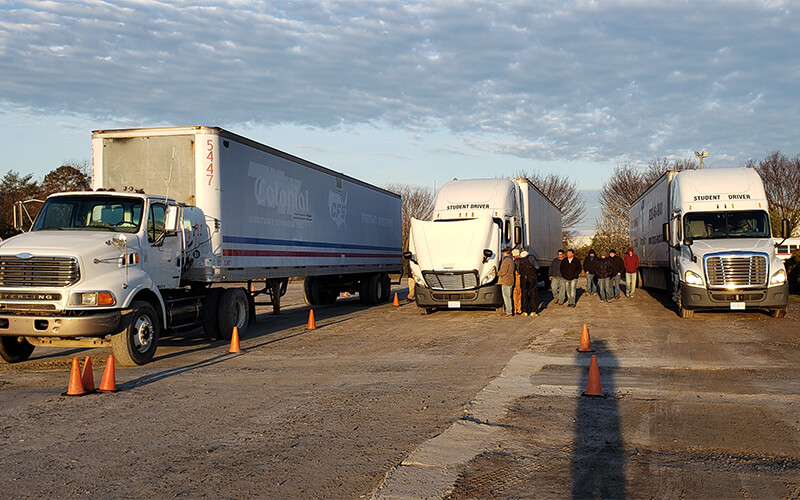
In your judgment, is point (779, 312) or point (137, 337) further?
point (779, 312)

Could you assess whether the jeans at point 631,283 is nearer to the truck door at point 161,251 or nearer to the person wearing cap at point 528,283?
the person wearing cap at point 528,283

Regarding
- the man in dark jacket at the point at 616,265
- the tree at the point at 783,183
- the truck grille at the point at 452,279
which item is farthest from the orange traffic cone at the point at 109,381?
the tree at the point at 783,183

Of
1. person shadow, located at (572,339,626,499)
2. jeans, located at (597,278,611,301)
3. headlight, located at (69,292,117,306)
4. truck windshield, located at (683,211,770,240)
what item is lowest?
person shadow, located at (572,339,626,499)

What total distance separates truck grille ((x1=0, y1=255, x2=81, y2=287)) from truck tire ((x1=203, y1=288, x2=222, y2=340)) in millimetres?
3854

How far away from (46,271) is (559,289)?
16239mm

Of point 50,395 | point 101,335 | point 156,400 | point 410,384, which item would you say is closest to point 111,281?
point 101,335

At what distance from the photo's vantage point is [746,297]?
1691cm

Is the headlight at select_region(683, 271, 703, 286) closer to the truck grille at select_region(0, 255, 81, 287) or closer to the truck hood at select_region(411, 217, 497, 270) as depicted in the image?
the truck hood at select_region(411, 217, 497, 270)

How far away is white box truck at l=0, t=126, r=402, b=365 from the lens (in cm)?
1073

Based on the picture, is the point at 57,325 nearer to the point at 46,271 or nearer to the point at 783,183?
the point at 46,271

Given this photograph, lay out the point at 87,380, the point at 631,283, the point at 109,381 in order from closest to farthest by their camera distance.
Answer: the point at 87,380 → the point at 109,381 → the point at 631,283

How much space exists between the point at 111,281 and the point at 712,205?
1456cm

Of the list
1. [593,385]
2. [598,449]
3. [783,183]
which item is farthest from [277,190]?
[783,183]

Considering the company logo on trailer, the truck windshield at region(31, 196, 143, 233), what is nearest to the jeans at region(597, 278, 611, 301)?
the company logo on trailer
